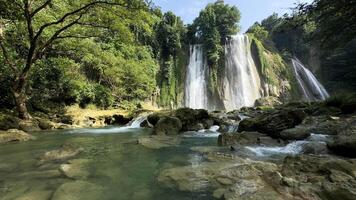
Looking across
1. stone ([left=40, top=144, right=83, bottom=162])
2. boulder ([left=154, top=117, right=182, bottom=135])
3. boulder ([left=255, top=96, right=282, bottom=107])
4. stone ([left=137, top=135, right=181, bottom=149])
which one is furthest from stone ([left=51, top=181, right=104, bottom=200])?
boulder ([left=255, top=96, right=282, bottom=107])

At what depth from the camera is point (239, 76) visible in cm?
3866

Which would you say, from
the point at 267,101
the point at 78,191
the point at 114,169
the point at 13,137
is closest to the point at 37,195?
the point at 78,191

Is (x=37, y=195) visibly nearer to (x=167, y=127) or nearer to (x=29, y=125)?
(x=167, y=127)

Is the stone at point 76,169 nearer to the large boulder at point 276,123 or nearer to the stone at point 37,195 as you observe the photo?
the stone at point 37,195

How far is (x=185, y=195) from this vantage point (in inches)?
187

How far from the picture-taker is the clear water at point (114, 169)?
491 cm

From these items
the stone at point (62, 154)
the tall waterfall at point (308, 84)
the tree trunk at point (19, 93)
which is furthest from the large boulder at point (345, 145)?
the tall waterfall at point (308, 84)

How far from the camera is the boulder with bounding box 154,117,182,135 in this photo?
503 inches

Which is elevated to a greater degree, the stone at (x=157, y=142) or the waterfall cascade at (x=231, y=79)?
the waterfall cascade at (x=231, y=79)

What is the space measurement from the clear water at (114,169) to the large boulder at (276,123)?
3241mm

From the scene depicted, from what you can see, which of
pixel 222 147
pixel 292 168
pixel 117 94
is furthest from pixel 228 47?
pixel 292 168

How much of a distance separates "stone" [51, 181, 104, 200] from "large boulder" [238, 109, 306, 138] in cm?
731

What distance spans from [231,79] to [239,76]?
111 centimetres

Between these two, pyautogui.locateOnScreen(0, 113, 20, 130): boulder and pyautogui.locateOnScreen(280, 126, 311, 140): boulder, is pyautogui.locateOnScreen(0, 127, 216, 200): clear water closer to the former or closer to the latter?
pyautogui.locateOnScreen(280, 126, 311, 140): boulder
